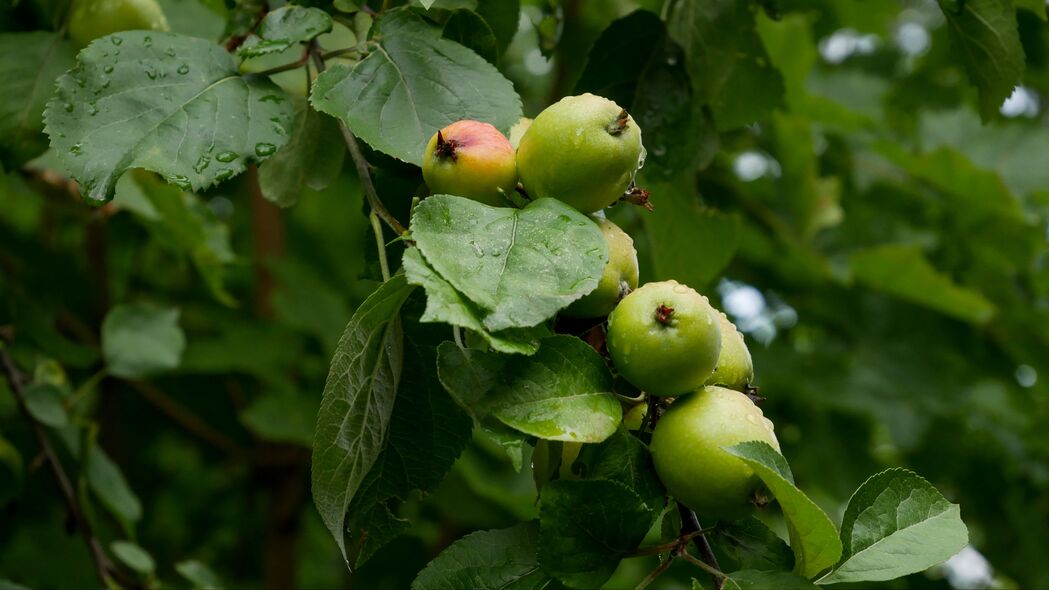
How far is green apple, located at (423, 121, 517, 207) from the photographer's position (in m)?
0.89

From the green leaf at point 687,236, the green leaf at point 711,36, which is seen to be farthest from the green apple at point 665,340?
the green leaf at point 687,236

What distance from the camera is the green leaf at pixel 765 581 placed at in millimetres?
794

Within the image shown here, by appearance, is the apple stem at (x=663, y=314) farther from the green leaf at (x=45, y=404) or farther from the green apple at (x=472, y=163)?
the green leaf at (x=45, y=404)

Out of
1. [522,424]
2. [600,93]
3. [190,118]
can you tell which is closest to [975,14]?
[600,93]

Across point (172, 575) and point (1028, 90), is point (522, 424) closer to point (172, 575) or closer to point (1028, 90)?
point (172, 575)

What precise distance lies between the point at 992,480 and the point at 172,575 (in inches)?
96.5

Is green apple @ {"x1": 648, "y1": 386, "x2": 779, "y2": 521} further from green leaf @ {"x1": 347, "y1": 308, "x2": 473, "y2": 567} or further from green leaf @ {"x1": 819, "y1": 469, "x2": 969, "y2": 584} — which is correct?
green leaf @ {"x1": 347, "y1": 308, "x2": 473, "y2": 567}

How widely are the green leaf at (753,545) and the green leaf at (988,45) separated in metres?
0.69

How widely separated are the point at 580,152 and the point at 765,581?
0.38 metres

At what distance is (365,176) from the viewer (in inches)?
40.8

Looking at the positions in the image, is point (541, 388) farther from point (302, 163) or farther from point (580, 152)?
point (302, 163)

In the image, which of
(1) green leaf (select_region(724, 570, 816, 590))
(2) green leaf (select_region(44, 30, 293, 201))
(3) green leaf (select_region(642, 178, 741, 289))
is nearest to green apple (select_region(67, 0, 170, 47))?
(2) green leaf (select_region(44, 30, 293, 201))

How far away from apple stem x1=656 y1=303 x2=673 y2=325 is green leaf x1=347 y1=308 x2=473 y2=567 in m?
0.25

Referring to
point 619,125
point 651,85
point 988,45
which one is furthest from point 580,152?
point 988,45
